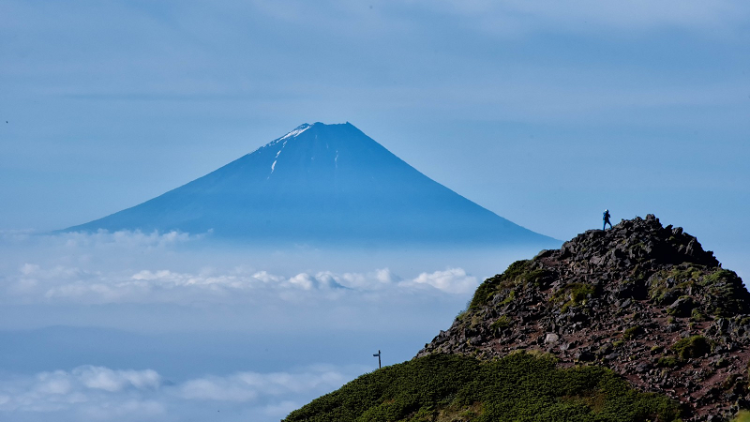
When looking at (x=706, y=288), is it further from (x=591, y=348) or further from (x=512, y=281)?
(x=512, y=281)

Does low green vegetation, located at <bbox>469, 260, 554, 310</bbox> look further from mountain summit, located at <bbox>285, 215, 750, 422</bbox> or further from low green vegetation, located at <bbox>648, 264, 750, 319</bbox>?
low green vegetation, located at <bbox>648, 264, 750, 319</bbox>

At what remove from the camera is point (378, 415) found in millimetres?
49281

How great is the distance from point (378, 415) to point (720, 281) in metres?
22.2

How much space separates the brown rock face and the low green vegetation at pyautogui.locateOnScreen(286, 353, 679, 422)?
1.28 m

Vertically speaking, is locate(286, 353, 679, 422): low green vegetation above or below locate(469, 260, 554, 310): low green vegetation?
below

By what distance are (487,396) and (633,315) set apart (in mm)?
10557

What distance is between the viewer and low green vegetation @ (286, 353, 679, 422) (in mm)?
42500

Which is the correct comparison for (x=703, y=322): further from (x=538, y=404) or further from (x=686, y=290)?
(x=538, y=404)

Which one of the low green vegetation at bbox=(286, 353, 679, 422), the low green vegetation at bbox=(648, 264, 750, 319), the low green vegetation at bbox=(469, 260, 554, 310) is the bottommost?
the low green vegetation at bbox=(286, 353, 679, 422)

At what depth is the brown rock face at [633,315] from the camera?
140 feet

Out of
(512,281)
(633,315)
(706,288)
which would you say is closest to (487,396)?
(633,315)

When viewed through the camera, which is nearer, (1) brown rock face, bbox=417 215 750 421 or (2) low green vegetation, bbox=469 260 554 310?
(1) brown rock face, bbox=417 215 750 421

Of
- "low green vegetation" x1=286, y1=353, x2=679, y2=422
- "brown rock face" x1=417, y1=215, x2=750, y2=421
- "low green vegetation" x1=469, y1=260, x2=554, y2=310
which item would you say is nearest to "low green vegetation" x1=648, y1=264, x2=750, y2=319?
"brown rock face" x1=417, y1=215, x2=750, y2=421

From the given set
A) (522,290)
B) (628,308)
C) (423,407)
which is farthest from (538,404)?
(522,290)
